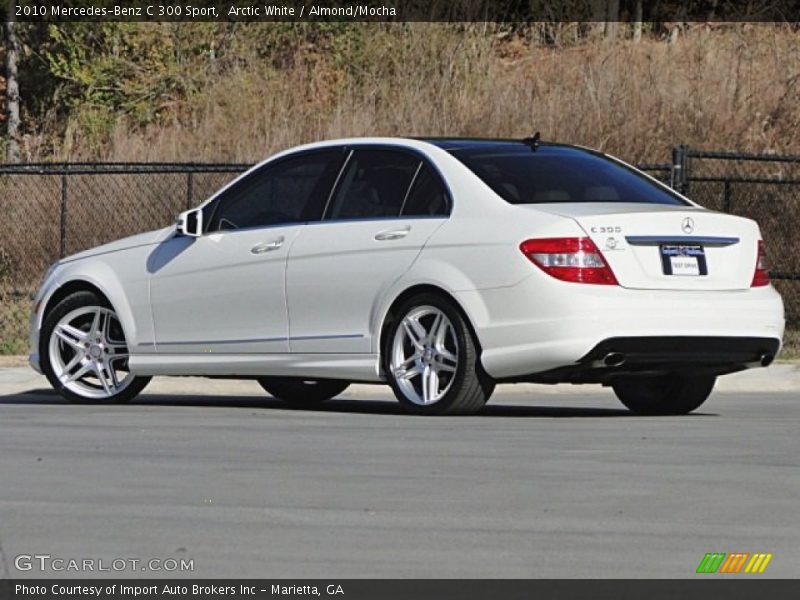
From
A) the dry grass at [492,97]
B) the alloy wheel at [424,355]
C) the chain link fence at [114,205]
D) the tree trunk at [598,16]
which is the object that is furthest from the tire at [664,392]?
the tree trunk at [598,16]

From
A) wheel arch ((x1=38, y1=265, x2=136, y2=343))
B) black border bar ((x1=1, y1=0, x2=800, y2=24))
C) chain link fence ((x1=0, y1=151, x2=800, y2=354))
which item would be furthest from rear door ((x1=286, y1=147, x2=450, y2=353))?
black border bar ((x1=1, y1=0, x2=800, y2=24))

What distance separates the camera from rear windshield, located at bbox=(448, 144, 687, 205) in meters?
11.8

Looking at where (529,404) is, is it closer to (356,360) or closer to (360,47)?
(356,360)

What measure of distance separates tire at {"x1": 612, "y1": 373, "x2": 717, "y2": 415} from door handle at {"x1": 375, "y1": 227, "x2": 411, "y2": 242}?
1690 mm

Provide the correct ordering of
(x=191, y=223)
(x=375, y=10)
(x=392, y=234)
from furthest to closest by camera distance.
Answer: (x=375, y=10) < (x=191, y=223) < (x=392, y=234)

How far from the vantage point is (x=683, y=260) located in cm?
1138

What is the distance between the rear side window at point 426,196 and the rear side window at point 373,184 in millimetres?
65

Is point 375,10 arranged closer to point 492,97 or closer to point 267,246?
point 492,97

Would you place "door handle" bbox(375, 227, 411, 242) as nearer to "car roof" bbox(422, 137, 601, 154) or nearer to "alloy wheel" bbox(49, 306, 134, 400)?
"car roof" bbox(422, 137, 601, 154)

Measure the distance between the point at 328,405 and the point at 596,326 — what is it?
3.04m

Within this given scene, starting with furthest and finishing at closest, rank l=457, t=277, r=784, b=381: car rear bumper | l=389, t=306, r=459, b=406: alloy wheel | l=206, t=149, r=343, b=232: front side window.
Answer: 1. l=206, t=149, r=343, b=232: front side window
2. l=389, t=306, r=459, b=406: alloy wheel
3. l=457, t=277, r=784, b=381: car rear bumper
